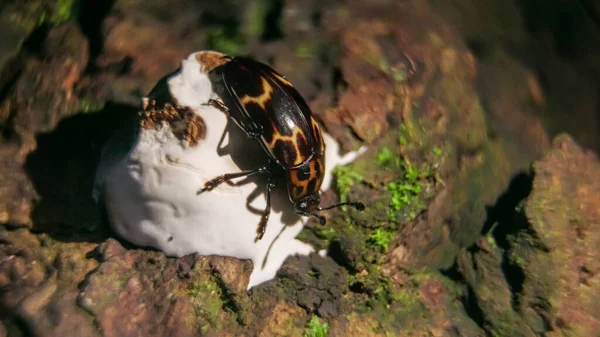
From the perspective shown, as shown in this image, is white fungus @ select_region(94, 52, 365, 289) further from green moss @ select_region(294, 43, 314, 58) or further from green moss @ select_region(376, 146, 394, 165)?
green moss @ select_region(294, 43, 314, 58)

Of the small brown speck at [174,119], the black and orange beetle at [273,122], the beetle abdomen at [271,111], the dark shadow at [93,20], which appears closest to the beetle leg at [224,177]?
the black and orange beetle at [273,122]

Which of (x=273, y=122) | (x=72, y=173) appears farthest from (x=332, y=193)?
(x=72, y=173)

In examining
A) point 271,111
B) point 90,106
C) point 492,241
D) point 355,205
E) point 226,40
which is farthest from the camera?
point 226,40

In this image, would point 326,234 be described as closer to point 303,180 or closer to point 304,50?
point 303,180

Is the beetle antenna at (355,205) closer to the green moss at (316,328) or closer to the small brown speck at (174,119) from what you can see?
the green moss at (316,328)

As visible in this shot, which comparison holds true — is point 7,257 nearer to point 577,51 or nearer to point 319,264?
point 319,264

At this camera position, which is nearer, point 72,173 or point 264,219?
point 264,219
